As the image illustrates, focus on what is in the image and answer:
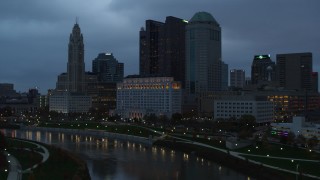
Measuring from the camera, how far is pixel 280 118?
285 feet

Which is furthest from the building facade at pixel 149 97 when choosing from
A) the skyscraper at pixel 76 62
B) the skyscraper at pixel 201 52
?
the skyscraper at pixel 76 62

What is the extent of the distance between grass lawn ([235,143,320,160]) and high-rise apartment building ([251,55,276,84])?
348 feet

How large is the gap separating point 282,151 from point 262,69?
11267 cm

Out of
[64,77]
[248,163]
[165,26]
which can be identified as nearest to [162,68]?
[165,26]

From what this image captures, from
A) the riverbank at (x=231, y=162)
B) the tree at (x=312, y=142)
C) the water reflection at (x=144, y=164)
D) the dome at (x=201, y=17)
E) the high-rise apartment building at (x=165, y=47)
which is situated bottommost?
the water reflection at (x=144, y=164)

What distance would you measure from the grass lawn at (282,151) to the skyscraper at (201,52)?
7824 cm

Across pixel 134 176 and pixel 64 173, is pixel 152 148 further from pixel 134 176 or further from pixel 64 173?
pixel 64 173

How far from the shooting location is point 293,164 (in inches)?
1275

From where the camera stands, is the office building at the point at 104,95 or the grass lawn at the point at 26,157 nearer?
the grass lawn at the point at 26,157

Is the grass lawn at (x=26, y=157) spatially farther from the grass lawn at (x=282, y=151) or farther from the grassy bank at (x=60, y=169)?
the grass lawn at (x=282, y=151)

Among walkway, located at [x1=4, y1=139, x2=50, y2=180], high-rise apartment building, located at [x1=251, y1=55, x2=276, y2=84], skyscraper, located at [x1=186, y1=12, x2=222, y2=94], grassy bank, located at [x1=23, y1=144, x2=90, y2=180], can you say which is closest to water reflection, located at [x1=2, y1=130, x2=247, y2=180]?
grassy bank, located at [x1=23, y1=144, x2=90, y2=180]

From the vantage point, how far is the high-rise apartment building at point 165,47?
133000 millimetres

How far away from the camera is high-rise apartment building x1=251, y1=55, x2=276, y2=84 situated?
145137mm

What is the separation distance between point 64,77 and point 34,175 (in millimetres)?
115635
